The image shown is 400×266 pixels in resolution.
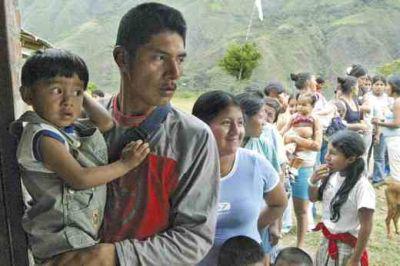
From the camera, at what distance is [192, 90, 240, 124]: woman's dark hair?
2.30 meters

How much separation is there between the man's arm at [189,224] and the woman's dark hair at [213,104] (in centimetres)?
83

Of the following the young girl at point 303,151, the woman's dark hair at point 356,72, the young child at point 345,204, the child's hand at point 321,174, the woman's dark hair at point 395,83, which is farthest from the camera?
the woman's dark hair at point 356,72

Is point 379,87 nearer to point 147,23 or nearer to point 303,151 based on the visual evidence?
point 303,151

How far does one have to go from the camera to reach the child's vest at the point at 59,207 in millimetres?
1392

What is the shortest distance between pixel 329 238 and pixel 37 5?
302 feet

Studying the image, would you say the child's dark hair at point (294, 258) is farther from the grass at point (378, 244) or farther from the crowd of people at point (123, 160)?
the grass at point (378, 244)

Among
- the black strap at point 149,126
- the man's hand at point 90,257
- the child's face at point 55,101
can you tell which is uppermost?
the child's face at point 55,101

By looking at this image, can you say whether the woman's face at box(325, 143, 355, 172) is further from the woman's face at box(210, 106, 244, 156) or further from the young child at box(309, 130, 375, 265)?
the woman's face at box(210, 106, 244, 156)

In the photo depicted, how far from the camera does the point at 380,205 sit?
730 cm

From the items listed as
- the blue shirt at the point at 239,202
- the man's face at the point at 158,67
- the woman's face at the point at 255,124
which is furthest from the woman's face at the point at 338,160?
the man's face at the point at 158,67

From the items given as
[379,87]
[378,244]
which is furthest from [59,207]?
[379,87]

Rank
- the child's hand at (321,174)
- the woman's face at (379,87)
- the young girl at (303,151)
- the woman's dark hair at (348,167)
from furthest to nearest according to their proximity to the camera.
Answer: the woman's face at (379,87) < the young girl at (303,151) < the child's hand at (321,174) < the woman's dark hair at (348,167)

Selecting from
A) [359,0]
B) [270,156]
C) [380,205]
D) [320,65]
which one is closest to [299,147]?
[270,156]

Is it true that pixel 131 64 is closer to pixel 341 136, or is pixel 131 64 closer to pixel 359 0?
pixel 341 136
